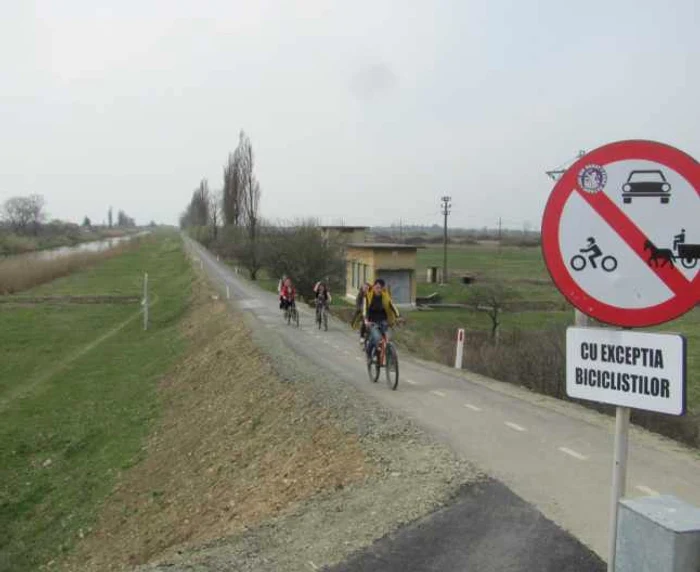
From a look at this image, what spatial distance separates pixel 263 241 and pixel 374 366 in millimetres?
36127

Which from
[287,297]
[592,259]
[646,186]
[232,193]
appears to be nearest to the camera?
[646,186]

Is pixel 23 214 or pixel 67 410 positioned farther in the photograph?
pixel 23 214

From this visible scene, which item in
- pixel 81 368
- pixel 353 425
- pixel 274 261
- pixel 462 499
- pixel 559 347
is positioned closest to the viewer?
pixel 462 499

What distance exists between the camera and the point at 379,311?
12.4 meters

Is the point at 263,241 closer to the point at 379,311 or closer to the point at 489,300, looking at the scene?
the point at 489,300

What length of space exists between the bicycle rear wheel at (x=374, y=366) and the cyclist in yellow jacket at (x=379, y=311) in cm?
68

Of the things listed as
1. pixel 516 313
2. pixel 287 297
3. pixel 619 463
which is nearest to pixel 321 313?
pixel 287 297

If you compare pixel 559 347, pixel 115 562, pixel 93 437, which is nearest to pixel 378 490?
pixel 115 562

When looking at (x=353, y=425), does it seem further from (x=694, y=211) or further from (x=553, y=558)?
(x=694, y=211)

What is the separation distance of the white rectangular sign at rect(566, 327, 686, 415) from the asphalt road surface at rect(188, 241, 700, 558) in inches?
99.7

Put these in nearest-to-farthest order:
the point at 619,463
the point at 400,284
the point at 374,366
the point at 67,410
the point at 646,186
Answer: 1. the point at 646,186
2. the point at 619,463
3. the point at 374,366
4. the point at 67,410
5. the point at 400,284

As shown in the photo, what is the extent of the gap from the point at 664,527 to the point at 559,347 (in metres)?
18.2

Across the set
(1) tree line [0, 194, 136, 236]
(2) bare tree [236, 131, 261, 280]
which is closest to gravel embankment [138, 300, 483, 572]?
(2) bare tree [236, 131, 261, 280]

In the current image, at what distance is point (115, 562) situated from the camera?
324 inches
